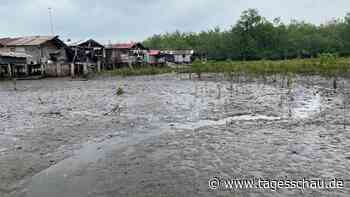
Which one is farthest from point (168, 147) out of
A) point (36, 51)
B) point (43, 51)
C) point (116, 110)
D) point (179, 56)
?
point (179, 56)

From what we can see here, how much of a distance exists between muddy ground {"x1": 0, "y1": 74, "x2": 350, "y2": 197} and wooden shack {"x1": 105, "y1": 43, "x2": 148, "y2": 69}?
3747cm

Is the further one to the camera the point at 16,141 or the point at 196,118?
the point at 196,118

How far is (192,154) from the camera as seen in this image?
735cm

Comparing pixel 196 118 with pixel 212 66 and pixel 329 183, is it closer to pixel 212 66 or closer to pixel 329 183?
pixel 329 183

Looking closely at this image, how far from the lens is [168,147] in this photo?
8031mm

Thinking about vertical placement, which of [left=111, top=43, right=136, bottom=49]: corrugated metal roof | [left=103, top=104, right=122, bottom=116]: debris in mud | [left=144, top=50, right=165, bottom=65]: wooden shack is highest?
[left=111, top=43, right=136, bottom=49]: corrugated metal roof

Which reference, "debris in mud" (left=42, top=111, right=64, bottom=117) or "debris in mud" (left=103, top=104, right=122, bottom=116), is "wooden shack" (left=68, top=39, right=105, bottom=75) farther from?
"debris in mud" (left=42, top=111, right=64, bottom=117)

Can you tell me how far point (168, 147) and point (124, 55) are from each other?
46.4 meters

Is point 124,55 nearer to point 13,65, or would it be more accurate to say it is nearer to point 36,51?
point 36,51

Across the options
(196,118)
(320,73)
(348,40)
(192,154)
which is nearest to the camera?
(192,154)

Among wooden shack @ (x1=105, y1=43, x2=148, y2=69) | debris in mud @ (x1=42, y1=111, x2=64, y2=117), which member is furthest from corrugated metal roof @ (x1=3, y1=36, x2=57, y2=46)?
debris in mud @ (x1=42, y1=111, x2=64, y2=117)

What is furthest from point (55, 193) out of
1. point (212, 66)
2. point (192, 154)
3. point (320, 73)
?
point (212, 66)

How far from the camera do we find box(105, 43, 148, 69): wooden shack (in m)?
51.2

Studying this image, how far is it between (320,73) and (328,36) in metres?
47.4
